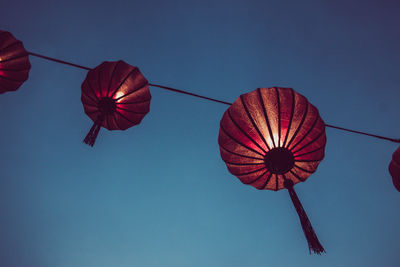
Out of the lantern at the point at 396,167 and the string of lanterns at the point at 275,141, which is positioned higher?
the lantern at the point at 396,167

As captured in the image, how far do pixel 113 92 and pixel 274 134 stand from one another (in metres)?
2.56

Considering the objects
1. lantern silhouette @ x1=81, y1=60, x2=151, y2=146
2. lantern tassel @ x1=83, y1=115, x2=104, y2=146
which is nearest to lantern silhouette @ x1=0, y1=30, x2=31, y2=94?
lantern silhouette @ x1=81, y1=60, x2=151, y2=146

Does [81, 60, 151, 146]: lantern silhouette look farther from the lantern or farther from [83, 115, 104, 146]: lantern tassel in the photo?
the lantern

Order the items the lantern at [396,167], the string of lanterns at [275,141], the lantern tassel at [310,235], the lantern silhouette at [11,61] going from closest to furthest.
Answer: the lantern tassel at [310,235] < the string of lanterns at [275,141] < the lantern at [396,167] < the lantern silhouette at [11,61]

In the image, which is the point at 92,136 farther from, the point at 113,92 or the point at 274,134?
the point at 274,134

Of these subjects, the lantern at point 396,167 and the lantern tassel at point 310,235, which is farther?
the lantern at point 396,167

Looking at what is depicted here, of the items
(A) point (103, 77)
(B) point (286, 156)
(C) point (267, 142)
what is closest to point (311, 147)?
(B) point (286, 156)

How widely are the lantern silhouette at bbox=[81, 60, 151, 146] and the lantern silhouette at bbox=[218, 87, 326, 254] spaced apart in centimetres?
175

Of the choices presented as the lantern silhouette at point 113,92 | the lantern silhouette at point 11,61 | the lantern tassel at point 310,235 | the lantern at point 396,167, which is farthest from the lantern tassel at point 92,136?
the lantern at point 396,167

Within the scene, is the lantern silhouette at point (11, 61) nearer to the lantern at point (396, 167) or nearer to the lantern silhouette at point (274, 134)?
the lantern silhouette at point (274, 134)

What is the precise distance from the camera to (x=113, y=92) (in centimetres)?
361

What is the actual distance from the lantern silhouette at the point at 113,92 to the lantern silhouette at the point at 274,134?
175cm

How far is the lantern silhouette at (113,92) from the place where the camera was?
3545 millimetres

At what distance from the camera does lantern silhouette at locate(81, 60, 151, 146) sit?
354 cm
